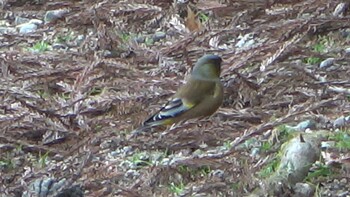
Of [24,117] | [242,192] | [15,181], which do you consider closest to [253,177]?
[242,192]

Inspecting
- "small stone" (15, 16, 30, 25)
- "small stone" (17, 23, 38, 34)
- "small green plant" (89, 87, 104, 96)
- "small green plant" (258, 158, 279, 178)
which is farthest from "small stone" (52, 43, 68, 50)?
"small green plant" (258, 158, 279, 178)

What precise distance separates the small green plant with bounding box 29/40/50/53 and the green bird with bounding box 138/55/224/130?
4.84 feet

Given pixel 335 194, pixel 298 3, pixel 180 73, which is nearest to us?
pixel 335 194

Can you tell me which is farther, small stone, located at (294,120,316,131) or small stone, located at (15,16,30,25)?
small stone, located at (15,16,30,25)

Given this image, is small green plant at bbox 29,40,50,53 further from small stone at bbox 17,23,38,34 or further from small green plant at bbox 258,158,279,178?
small green plant at bbox 258,158,279,178

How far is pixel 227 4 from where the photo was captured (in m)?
7.43

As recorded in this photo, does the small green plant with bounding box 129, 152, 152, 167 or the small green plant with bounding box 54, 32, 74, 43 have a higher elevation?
the small green plant with bounding box 129, 152, 152, 167

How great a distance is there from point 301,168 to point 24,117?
1504mm

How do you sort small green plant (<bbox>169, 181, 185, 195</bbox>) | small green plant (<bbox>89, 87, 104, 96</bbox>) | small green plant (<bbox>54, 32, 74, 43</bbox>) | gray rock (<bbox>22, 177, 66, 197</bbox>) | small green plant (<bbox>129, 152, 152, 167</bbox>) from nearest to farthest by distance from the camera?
1. gray rock (<bbox>22, 177, 66, 197</bbox>)
2. small green plant (<bbox>169, 181, 185, 195</bbox>)
3. small green plant (<bbox>129, 152, 152, 167</bbox>)
4. small green plant (<bbox>89, 87, 104, 96</bbox>)
5. small green plant (<bbox>54, 32, 74, 43</bbox>)

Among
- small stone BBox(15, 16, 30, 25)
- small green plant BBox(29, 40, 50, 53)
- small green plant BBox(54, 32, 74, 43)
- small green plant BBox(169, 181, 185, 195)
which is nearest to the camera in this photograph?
small green plant BBox(169, 181, 185, 195)

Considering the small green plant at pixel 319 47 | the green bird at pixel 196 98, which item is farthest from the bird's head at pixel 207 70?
the small green plant at pixel 319 47

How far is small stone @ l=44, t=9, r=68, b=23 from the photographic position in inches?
309

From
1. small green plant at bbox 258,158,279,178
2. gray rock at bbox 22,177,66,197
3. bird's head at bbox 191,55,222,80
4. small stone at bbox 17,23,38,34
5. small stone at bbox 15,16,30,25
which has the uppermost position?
gray rock at bbox 22,177,66,197

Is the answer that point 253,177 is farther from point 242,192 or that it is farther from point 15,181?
point 15,181
